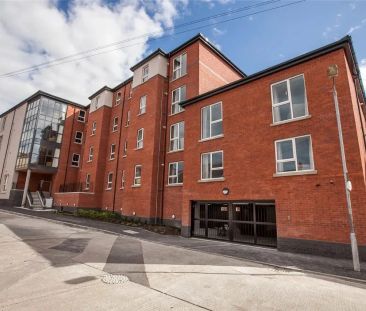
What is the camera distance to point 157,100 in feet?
70.1

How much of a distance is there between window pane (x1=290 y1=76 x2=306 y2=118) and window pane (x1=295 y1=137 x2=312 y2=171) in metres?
1.33

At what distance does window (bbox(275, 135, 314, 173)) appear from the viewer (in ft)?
36.7

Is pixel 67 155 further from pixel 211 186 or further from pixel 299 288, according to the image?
pixel 299 288

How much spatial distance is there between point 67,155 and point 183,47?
2259 centimetres

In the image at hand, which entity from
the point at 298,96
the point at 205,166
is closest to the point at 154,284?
the point at 205,166

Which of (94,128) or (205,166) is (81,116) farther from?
(205,166)

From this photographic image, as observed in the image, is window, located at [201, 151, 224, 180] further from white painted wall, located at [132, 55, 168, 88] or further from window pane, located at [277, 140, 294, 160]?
white painted wall, located at [132, 55, 168, 88]

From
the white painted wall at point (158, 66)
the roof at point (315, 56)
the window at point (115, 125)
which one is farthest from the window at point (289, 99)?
the window at point (115, 125)

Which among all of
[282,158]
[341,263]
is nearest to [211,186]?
[282,158]

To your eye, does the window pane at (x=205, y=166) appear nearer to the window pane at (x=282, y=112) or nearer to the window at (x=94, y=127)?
the window pane at (x=282, y=112)

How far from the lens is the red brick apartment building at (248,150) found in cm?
1028

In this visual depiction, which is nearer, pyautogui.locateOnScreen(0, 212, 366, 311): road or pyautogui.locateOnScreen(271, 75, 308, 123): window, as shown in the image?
pyautogui.locateOnScreen(0, 212, 366, 311): road

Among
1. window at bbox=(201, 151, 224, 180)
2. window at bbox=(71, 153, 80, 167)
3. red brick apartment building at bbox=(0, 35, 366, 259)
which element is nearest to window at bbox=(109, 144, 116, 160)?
red brick apartment building at bbox=(0, 35, 366, 259)

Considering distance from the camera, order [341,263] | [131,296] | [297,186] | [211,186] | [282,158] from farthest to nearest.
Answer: [211,186] → [282,158] → [297,186] → [341,263] → [131,296]
